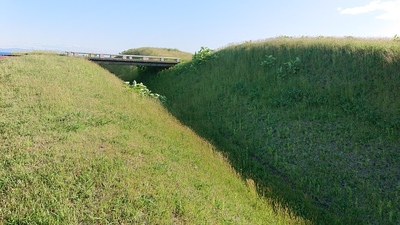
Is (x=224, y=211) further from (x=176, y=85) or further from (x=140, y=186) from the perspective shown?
(x=176, y=85)

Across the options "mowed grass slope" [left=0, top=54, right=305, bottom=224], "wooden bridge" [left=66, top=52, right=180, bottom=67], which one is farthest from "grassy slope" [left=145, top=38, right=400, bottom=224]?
"wooden bridge" [left=66, top=52, right=180, bottom=67]

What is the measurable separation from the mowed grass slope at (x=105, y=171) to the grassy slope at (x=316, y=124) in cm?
224

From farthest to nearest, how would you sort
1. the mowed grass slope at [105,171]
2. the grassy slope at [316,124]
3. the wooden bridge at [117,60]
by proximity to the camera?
the wooden bridge at [117,60], the grassy slope at [316,124], the mowed grass slope at [105,171]

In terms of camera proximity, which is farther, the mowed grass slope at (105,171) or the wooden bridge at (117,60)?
the wooden bridge at (117,60)

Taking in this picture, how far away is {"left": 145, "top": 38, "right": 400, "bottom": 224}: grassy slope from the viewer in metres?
9.13

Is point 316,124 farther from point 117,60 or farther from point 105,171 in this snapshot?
point 117,60

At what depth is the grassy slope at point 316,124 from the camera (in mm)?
9133

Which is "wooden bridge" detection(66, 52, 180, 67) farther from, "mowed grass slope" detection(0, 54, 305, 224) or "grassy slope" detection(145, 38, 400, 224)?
"mowed grass slope" detection(0, 54, 305, 224)

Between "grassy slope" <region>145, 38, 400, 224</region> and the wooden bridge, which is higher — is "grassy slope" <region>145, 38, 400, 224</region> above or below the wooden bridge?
below

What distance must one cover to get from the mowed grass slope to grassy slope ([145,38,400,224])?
2.24m

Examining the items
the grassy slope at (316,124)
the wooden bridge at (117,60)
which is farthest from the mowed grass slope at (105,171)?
the wooden bridge at (117,60)

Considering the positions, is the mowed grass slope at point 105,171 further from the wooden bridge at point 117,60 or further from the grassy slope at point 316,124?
the wooden bridge at point 117,60

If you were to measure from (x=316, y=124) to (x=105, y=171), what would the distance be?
10.7 metres

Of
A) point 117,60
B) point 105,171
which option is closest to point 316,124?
point 105,171
